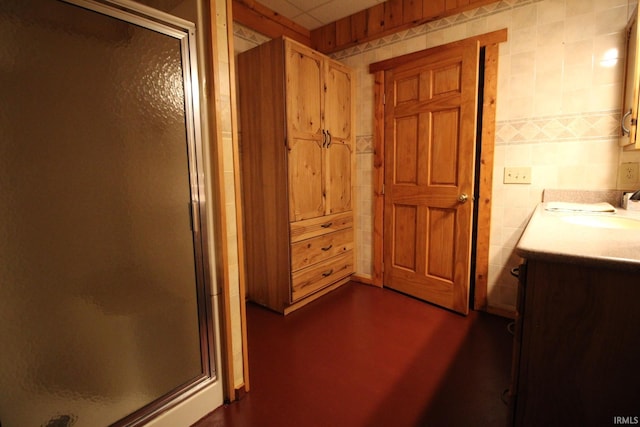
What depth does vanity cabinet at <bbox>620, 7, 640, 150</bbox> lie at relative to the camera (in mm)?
1444

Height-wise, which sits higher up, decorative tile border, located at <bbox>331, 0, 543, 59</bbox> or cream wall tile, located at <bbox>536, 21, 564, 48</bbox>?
decorative tile border, located at <bbox>331, 0, 543, 59</bbox>

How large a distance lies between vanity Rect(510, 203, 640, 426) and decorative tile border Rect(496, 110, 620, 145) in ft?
4.42

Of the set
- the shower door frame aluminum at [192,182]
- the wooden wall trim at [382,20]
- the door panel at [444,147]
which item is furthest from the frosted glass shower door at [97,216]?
the wooden wall trim at [382,20]

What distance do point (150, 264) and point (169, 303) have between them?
7.7 inches

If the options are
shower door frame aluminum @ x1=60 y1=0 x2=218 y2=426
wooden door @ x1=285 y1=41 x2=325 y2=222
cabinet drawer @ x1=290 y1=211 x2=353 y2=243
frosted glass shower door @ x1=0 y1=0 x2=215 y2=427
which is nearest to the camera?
frosted glass shower door @ x1=0 y1=0 x2=215 y2=427

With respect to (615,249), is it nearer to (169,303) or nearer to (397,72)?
(169,303)

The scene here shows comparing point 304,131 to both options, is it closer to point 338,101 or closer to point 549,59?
point 338,101

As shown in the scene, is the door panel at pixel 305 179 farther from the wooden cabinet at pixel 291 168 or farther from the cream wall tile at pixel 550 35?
the cream wall tile at pixel 550 35

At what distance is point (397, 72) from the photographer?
2.54 metres

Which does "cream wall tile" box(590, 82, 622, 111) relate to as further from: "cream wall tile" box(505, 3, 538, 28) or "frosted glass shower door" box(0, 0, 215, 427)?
"frosted glass shower door" box(0, 0, 215, 427)

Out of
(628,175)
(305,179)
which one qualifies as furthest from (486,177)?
(305,179)

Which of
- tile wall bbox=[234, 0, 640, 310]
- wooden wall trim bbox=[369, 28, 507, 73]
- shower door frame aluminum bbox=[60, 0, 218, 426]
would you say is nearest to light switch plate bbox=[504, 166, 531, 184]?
tile wall bbox=[234, 0, 640, 310]

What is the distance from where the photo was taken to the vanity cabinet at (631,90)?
4.74 ft

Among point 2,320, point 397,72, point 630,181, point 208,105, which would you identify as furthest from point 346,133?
point 2,320
